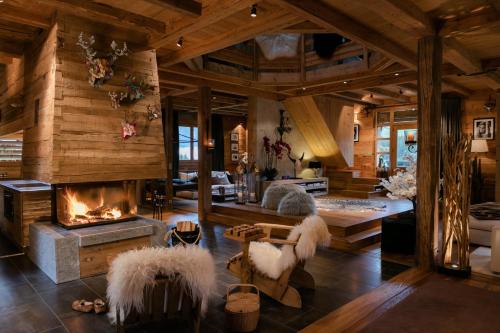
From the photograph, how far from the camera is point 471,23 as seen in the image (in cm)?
383

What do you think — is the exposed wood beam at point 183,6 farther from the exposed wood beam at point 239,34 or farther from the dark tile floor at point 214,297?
the dark tile floor at point 214,297

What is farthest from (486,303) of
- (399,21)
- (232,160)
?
(232,160)

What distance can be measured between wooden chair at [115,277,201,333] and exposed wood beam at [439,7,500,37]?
157 inches

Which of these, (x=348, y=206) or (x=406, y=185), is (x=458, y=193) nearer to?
(x=406, y=185)

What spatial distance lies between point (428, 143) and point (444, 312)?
6.19 feet

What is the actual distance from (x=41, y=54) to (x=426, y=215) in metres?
5.20

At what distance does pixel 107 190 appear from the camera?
4.77 meters

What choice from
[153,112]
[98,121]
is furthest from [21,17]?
[153,112]

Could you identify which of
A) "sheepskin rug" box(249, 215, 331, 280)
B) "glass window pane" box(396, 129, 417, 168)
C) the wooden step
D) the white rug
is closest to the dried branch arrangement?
the white rug

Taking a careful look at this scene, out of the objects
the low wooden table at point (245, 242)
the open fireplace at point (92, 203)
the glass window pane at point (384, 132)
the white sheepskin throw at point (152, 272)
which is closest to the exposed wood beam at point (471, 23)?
the low wooden table at point (245, 242)

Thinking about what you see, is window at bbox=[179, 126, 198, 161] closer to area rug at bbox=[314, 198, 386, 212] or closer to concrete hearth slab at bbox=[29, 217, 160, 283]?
area rug at bbox=[314, 198, 386, 212]

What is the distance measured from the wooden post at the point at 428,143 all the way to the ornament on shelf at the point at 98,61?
368 cm

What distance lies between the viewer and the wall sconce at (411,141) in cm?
1080

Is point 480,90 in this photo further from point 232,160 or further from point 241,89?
point 232,160
